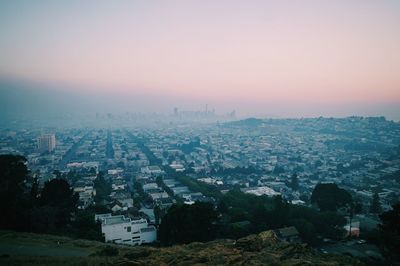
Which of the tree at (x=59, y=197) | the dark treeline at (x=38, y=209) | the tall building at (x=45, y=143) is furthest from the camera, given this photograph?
the tall building at (x=45, y=143)

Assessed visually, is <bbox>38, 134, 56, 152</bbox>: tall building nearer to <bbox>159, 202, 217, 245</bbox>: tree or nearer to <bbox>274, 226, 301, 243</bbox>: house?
<bbox>159, 202, 217, 245</bbox>: tree

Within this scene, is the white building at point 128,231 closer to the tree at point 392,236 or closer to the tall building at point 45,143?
the tree at point 392,236

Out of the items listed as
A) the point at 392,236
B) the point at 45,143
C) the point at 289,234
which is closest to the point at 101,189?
the point at 289,234

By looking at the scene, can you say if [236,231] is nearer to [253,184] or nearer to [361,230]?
[361,230]

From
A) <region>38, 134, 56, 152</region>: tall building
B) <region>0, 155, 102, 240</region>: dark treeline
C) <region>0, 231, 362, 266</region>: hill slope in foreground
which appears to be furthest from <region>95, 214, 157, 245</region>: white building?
<region>38, 134, 56, 152</region>: tall building

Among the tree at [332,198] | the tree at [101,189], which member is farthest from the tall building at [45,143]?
the tree at [332,198]
